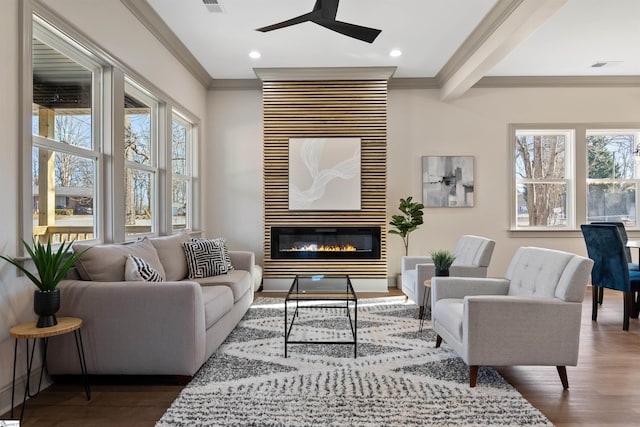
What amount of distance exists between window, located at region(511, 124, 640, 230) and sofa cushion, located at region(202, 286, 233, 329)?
4.35 m

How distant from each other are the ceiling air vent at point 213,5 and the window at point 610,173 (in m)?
5.31

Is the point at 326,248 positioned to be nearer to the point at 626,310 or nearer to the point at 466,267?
the point at 466,267

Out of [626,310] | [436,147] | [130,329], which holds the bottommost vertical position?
[626,310]

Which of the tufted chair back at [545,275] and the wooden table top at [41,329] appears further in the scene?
the tufted chair back at [545,275]

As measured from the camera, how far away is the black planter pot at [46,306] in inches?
85.1

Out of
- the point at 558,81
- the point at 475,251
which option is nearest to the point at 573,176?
the point at 558,81

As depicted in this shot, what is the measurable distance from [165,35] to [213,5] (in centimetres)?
79

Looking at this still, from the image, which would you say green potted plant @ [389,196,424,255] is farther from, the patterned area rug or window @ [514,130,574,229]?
the patterned area rug

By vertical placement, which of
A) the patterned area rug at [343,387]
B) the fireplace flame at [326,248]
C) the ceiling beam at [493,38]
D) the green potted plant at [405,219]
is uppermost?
the ceiling beam at [493,38]

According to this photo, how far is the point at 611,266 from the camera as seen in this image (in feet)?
12.7

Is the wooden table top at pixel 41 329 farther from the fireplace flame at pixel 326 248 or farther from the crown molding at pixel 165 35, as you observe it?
the fireplace flame at pixel 326 248

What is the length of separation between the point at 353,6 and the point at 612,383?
3.62m

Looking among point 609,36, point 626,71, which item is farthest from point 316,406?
point 626,71

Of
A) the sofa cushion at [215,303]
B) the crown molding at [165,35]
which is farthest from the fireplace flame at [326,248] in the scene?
the crown molding at [165,35]
